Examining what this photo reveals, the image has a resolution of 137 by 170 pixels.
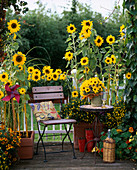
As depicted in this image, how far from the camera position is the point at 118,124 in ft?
12.5

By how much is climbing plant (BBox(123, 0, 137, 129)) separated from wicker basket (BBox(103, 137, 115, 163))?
0.50m

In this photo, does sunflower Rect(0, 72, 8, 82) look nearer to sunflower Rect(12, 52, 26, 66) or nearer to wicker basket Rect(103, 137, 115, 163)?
sunflower Rect(12, 52, 26, 66)

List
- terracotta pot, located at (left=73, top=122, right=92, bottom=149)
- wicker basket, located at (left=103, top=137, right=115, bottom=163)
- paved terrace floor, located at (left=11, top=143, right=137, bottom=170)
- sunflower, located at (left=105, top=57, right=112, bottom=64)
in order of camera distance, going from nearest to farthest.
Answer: paved terrace floor, located at (left=11, top=143, right=137, bottom=170)
wicker basket, located at (left=103, top=137, right=115, bottom=163)
terracotta pot, located at (left=73, top=122, right=92, bottom=149)
sunflower, located at (left=105, top=57, right=112, bottom=64)

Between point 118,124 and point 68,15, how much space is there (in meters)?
11.1

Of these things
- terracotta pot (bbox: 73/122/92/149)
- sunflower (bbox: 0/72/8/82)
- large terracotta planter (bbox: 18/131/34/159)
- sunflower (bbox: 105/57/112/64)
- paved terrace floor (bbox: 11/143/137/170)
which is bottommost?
paved terrace floor (bbox: 11/143/137/170)

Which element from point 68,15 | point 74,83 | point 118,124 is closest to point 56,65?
point 68,15

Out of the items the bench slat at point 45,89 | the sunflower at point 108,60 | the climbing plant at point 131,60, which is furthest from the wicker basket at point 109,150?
the bench slat at point 45,89

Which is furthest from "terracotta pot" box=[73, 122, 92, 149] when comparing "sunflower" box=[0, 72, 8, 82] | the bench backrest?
"sunflower" box=[0, 72, 8, 82]

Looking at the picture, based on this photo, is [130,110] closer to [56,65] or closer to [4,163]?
[4,163]

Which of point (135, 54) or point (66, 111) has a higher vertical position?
point (135, 54)

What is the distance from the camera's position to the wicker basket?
10.7ft

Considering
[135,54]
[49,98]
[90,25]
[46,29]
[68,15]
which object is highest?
[68,15]

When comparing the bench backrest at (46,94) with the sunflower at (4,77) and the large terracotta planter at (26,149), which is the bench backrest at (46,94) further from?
the sunflower at (4,77)

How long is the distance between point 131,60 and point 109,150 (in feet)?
4.01
